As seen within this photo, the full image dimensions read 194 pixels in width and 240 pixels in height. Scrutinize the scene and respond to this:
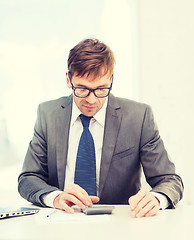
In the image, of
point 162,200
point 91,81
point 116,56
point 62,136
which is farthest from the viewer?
point 116,56

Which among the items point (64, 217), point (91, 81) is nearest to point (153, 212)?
point (64, 217)

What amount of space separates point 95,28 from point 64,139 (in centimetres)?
126

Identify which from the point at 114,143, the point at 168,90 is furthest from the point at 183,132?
the point at 114,143

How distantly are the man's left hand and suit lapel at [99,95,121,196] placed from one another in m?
0.42

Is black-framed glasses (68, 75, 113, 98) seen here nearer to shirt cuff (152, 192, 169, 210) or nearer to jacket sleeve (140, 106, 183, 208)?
jacket sleeve (140, 106, 183, 208)

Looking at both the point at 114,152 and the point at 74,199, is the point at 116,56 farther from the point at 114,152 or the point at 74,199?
the point at 74,199

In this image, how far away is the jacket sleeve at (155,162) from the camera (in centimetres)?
176

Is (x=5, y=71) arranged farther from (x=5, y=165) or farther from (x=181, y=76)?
(x=181, y=76)

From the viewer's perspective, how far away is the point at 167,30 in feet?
8.89

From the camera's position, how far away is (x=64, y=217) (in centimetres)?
143

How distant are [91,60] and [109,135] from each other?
414 mm

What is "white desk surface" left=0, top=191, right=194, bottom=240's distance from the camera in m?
1.20

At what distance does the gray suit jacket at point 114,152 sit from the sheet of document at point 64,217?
0.34m

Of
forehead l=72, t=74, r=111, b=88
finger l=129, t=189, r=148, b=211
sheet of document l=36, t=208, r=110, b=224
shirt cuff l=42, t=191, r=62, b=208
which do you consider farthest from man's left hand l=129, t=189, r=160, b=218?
forehead l=72, t=74, r=111, b=88
